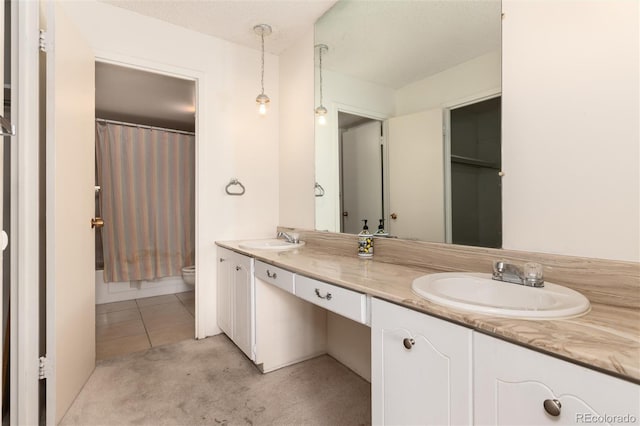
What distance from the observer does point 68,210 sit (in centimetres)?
161

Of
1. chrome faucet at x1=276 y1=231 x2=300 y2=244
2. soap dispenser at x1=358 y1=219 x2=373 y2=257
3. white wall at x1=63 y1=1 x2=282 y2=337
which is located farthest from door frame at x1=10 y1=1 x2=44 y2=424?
soap dispenser at x1=358 y1=219 x2=373 y2=257

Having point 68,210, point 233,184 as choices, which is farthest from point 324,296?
point 233,184

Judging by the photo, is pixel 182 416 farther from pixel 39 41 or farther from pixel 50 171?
pixel 39 41

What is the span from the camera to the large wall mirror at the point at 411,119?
4.47ft

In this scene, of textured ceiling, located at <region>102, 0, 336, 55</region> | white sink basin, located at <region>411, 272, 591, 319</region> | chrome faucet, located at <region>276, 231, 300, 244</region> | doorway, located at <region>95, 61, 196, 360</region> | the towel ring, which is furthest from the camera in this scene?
doorway, located at <region>95, 61, 196, 360</region>

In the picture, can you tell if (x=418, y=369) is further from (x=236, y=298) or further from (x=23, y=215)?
(x=23, y=215)

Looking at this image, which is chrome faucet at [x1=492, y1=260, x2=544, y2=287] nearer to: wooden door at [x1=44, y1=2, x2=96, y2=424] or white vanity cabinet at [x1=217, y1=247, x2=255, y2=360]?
white vanity cabinet at [x1=217, y1=247, x2=255, y2=360]

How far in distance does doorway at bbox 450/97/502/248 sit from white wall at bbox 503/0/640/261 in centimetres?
4

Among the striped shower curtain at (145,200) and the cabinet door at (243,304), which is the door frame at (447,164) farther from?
the striped shower curtain at (145,200)

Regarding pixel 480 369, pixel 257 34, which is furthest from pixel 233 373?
pixel 257 34

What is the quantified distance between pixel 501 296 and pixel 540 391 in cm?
45

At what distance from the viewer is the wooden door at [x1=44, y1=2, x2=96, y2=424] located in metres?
1.46

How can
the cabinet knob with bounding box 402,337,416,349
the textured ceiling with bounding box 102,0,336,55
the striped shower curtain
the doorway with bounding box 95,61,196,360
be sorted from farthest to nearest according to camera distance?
1. the striped shower curtain
2. the doorway with bounding box 95,61,196,360
3. the textured ceiling with bounding box 102,0,336,55
4. the cabinet knob with bounding box 402,337,416,349

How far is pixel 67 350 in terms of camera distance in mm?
1612
